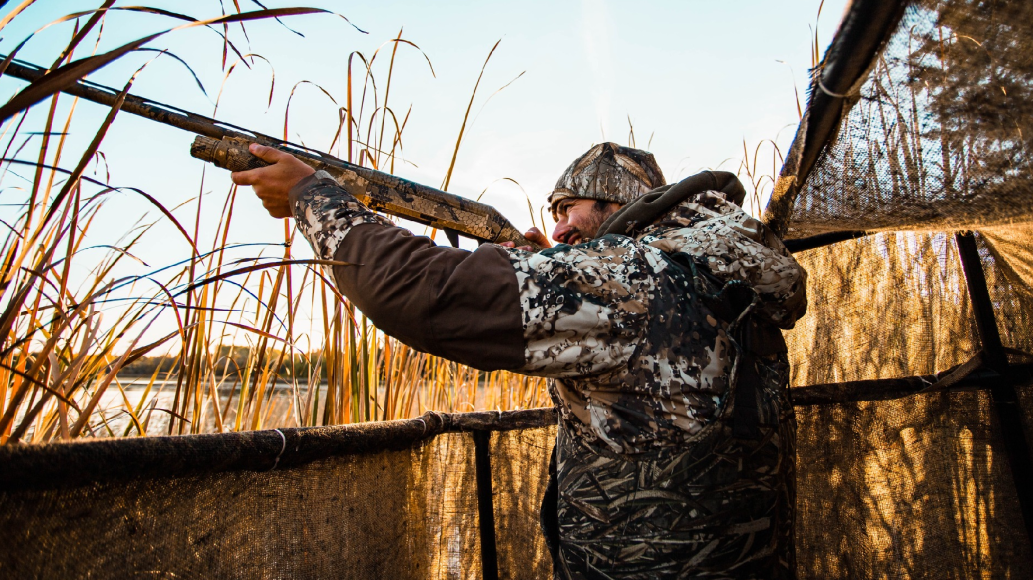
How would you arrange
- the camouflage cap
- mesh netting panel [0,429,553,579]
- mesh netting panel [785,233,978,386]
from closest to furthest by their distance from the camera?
mesh netting panel [0,429,553,579]
mesh netting panel [785,233,978,386]
the camouflage cap

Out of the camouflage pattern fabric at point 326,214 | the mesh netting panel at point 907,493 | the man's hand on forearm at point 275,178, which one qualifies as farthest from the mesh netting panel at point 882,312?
the man's hand on forearm at point 275,178

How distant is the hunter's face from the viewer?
7.07 feet

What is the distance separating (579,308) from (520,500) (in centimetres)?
125

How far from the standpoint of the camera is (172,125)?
1.67 meters

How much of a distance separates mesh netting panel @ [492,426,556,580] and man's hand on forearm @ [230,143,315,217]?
3.78 ft

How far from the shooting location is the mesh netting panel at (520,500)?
2.17m

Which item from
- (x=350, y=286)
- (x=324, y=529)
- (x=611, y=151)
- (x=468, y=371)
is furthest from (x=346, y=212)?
(x=468, y=371)

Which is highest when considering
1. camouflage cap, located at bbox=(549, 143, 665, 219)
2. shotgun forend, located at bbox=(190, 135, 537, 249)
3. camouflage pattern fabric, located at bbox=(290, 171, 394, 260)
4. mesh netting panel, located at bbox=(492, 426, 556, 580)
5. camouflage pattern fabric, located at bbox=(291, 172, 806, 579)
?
camouflage cap, located at bbox=(549, 143, 665, 219)

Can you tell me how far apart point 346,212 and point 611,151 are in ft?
4.14

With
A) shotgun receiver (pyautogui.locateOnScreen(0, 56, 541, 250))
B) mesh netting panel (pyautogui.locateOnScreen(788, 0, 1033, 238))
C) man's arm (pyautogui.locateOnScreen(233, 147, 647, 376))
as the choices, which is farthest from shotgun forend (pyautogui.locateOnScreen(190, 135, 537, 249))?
mesh netting panel (pyautogui.locateOnScreen(788, 0, 1033, 238))

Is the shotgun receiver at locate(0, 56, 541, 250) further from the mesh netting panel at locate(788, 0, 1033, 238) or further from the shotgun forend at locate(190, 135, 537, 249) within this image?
the mesh netting panel at locate(788, 0, 1033, 238)

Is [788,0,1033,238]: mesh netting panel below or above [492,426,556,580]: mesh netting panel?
above

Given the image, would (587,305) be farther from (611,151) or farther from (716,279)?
(611,151)

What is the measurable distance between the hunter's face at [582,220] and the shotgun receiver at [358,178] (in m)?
0.19
